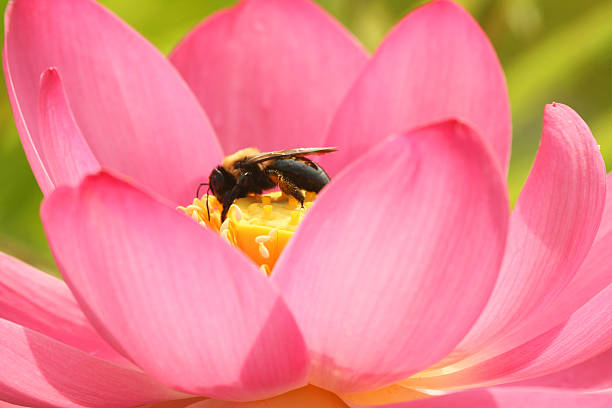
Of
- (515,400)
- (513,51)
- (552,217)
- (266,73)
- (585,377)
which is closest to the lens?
(515,400)

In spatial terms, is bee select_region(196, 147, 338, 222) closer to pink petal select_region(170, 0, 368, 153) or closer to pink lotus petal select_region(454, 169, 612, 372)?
pink petal select_region(170, 0, 368, 153)

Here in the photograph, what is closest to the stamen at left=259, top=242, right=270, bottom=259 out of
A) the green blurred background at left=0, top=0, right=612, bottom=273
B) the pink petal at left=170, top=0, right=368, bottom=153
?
the pink petal at left=170, top=0, right=368, bottom=153

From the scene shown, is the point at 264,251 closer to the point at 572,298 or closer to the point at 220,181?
the point at 220,181

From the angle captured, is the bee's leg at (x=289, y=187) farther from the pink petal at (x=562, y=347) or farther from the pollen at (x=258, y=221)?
the pink petal at (x=562, y=347)

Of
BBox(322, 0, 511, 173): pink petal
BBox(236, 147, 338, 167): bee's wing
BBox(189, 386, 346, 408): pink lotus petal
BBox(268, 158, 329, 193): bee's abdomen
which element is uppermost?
BBox(322, 0, 511, 173): pink petal

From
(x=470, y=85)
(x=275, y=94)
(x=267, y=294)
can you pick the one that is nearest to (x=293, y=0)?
(x=275, y=94)

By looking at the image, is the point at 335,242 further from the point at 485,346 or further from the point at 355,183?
the point at 485,346

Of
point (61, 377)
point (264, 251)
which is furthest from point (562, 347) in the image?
point (61, 377)
